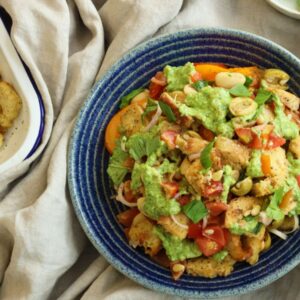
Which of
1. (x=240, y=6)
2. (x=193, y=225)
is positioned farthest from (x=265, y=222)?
(x=240, y=6)

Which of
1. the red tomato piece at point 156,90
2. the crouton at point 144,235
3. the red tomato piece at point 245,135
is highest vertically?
the red tomato piece at point 245,135

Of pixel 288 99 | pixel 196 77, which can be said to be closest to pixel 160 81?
pixel 196 77

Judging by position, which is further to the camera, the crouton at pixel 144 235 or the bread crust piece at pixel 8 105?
the bread crust piece at pixel 8 105

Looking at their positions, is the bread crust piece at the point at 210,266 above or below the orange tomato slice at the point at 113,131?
below

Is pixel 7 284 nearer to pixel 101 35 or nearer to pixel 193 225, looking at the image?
pixel 193 225

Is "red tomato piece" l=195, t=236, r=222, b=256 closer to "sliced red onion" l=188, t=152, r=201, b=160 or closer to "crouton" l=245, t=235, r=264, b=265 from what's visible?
"crouton" l=245, t=235, r=264, b=265

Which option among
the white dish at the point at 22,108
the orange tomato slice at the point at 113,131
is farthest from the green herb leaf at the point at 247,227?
the white dish at the point at 22,108

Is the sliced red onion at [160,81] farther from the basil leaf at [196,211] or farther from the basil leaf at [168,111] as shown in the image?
the basil leaf at [196,211]

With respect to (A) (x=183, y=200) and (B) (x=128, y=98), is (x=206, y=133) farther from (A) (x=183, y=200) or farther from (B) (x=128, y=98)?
(B) (x=128, y=98)
